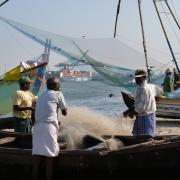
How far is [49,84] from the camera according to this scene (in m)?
5.09

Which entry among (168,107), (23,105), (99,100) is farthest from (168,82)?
(99,100)

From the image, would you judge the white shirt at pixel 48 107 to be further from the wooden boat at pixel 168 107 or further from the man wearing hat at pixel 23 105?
the wooden boat at pixel 168 107

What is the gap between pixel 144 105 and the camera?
606 centimetres

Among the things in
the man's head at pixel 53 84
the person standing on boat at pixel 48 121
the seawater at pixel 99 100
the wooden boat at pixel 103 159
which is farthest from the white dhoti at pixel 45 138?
the seawater at pixel 99 100

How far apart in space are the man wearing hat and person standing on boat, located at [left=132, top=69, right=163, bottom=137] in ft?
5.01

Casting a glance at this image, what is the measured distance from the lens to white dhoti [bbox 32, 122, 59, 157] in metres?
5.02

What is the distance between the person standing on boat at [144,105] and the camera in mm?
6023

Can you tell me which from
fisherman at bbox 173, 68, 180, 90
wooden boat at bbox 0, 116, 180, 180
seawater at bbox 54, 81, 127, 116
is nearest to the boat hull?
fisherman at bbox 173, 68, 180, 90

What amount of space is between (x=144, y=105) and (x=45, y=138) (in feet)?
5.44

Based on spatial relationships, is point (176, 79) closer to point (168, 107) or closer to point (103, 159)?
point (168, 107)

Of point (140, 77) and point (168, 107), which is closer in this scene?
point (140, 77)

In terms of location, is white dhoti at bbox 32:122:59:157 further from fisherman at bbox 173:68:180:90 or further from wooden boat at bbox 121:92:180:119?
fisherman at bbox 173:68:180:90

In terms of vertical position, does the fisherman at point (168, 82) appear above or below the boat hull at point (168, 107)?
above

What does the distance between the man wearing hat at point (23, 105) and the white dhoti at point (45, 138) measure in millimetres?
1327
